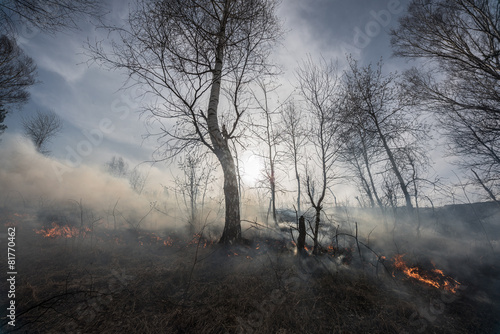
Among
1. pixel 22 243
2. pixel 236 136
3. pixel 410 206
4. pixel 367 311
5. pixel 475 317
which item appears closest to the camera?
pixel 367 311

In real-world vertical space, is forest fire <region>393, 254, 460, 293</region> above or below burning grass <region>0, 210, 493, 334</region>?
below

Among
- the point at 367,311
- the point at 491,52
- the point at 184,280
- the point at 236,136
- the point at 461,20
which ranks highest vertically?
the point at 461,20

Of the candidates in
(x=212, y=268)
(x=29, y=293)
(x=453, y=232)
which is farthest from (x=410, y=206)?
(x=29, y=293)

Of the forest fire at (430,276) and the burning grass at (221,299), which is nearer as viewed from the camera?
the burning grass at (221,299)

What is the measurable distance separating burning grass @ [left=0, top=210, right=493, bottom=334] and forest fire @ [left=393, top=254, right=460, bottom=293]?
210 millimetres

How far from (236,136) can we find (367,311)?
5172 mm

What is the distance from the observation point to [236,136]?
5773mm

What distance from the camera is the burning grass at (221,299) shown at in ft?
6.63

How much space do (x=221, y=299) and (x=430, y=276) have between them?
5.67 meters

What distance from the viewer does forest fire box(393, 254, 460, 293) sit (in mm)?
3977

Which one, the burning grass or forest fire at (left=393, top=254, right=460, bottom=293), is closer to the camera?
the burning grass

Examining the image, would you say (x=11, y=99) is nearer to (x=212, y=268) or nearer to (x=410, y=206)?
(x=212, y=268)

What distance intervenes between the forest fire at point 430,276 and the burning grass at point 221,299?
21 cm

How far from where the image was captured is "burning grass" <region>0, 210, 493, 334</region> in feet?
6.63
